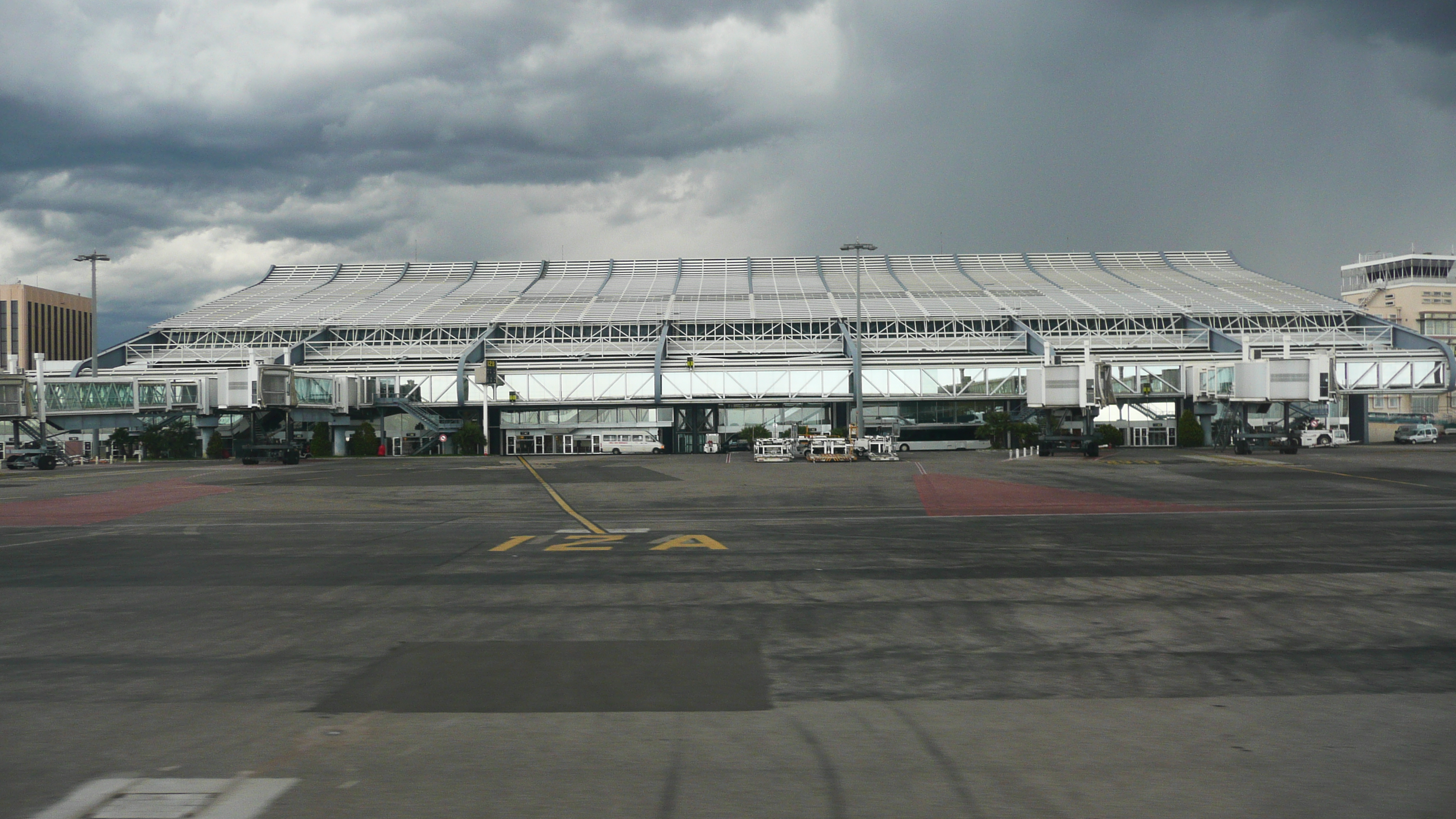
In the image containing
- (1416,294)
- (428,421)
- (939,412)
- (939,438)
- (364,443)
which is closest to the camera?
(364,443)

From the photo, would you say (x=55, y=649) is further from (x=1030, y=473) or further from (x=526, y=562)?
(x=1030, y=473)

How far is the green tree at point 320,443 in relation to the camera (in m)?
74.6

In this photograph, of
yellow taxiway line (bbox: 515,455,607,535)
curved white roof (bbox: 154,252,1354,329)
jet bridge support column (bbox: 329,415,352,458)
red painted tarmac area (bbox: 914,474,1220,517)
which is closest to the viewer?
yellow taxiway line (bbox: 515,455,607,535)

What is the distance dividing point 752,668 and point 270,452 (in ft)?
194

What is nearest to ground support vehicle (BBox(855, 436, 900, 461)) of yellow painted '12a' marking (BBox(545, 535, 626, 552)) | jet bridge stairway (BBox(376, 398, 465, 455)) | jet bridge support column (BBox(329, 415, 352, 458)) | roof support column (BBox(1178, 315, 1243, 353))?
jet bridge stairway (BBox(376, 398, 465, 455))

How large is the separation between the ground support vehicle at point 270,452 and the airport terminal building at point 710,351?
2.83 meters

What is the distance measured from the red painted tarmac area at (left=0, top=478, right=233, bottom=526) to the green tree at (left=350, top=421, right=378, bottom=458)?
37386 millimetres

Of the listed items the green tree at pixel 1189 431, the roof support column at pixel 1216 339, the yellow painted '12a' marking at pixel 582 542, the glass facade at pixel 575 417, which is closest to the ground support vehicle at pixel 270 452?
the glass facade at pixel 575 417

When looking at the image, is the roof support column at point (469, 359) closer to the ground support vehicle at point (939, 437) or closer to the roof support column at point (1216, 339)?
the ground support vehicle at point (939, 437)

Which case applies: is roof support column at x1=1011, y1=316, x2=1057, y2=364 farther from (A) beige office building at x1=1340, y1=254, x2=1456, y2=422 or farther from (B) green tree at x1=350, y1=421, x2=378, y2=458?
(A) beige office building at x1=1340, y1=254, x2=1456, y2=422

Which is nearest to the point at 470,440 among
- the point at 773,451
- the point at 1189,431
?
the point at 773,451

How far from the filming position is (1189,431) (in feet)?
245

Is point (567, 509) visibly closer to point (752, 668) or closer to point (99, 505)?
point (99, 505)

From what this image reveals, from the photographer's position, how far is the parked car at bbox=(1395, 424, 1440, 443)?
82.0 m
